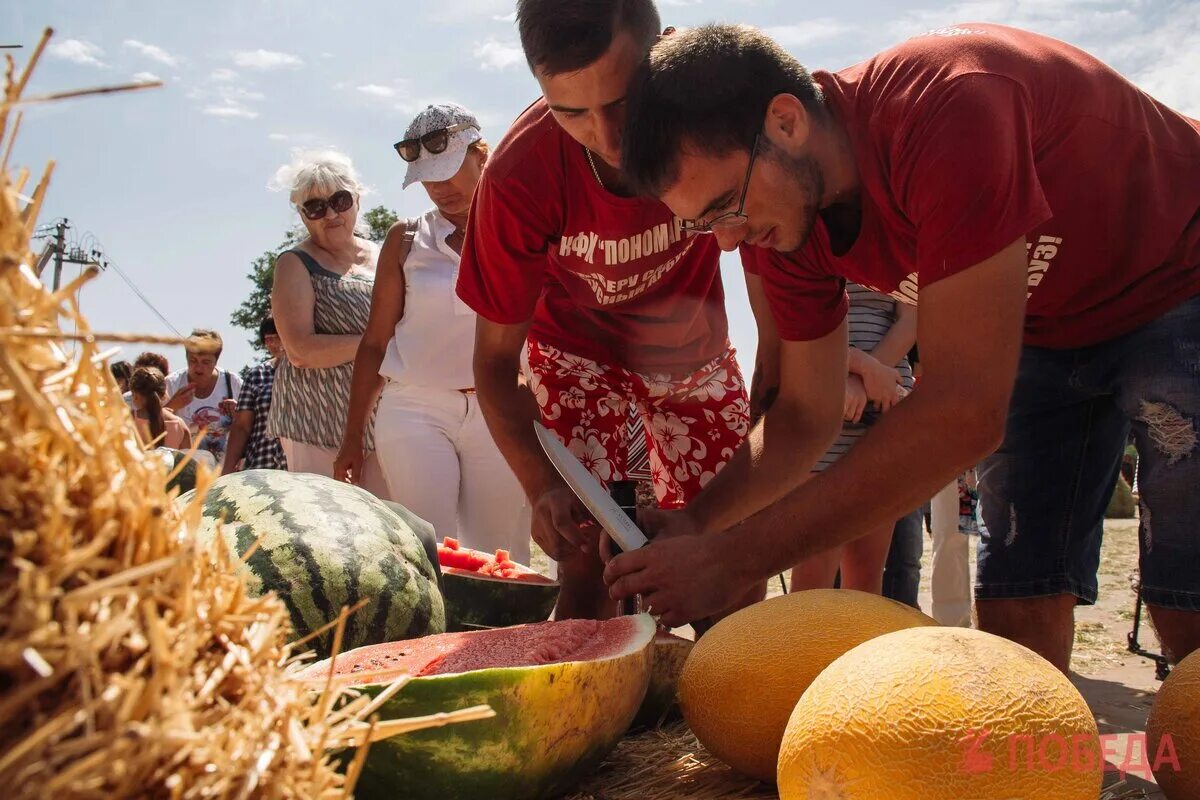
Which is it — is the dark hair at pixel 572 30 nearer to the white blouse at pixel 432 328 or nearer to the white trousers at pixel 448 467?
the white blouse at pixel 432 328

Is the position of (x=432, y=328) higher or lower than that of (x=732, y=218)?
lower

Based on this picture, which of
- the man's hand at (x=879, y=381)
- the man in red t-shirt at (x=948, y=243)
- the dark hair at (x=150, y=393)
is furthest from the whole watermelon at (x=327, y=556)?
the dark hair at (x=150, y=393)

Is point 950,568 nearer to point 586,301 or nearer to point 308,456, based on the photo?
point 586,301

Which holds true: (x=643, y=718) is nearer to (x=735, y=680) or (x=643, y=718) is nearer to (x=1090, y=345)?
(x=735, y=680)

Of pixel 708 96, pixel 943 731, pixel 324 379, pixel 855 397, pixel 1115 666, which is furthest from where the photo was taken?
pixel 324 379

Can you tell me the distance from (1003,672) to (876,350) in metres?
3.60

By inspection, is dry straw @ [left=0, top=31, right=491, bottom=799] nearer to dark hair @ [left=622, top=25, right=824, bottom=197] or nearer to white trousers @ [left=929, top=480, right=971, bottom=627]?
dark hair @ [left=622, top=25, right=824, bottom=197]

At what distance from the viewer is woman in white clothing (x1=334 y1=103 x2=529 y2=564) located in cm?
479

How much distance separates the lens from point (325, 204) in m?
5.54

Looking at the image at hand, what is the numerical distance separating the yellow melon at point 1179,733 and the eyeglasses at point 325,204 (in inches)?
190

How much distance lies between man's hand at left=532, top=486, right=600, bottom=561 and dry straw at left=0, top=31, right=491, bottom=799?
82.3 inches

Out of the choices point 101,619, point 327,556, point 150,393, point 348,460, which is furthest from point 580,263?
point 150,393

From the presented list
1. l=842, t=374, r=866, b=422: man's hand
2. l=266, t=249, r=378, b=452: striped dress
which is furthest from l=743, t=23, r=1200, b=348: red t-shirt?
l=266, t=249, r=378, b=452: striped dress

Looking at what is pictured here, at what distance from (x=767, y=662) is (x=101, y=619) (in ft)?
4.29
